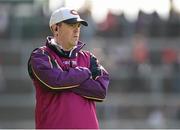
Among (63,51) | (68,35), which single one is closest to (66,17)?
(68,35)

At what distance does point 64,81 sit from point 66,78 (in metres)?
0.03

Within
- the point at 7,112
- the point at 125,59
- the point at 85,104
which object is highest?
the point at 85,104

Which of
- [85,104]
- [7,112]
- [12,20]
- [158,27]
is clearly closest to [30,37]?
[12,20]

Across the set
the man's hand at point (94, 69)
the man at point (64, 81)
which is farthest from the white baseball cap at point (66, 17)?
the man's hand at point (94, 69)

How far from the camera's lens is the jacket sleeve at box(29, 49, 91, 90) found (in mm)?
5457

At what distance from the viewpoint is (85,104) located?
553 centimetres

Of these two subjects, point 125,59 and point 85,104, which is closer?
point 85,104

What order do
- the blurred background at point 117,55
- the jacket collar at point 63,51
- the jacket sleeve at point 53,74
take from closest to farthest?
the jacket sleeve at point 53,74 < the jacket collar at point 63,51 < the blurred background at point 117,55

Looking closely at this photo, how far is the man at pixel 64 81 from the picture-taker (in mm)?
5461

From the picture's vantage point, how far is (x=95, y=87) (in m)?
5.58

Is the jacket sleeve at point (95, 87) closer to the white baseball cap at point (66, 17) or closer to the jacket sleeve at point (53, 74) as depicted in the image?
the jacket sleeve at point (53, 74)

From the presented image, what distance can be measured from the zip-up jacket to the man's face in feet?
0.16

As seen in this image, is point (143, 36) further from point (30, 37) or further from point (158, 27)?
point (30, 37)

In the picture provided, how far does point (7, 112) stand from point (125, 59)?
2.27 metres
